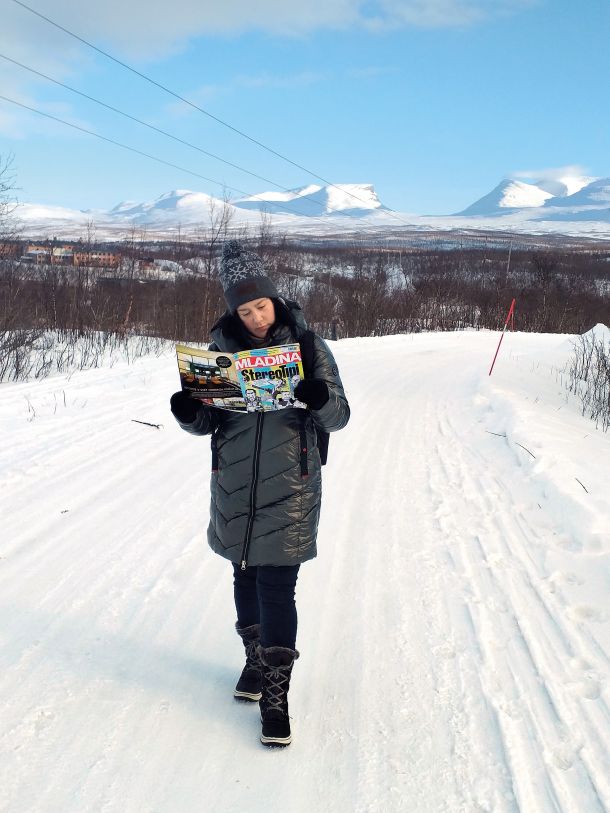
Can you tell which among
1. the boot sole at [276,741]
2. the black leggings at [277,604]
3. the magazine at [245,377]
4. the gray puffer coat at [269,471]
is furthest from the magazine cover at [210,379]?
the boot sole at [276,741]

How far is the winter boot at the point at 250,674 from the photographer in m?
2.61

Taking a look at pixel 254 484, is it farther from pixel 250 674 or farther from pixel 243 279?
pixel 250 674

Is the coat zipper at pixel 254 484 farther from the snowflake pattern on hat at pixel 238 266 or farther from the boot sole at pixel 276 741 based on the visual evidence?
the boot sole at pixel 276 741

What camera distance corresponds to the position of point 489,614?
3324 millimetres

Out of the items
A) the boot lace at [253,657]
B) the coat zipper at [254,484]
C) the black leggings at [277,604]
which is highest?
the coat zipper at [254,484]

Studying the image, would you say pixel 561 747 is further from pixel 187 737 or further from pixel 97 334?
Result: pixel 97 334

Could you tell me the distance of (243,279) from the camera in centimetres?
230

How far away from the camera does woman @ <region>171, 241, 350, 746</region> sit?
229 cm

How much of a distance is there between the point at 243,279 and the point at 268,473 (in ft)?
2.54

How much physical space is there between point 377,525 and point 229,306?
2.84 meters

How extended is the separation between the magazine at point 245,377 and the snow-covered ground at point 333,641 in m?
1.39

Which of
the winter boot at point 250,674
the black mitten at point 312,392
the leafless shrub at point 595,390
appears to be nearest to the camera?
the black mitten at point 312,392

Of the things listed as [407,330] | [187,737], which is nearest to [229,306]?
[187,737]

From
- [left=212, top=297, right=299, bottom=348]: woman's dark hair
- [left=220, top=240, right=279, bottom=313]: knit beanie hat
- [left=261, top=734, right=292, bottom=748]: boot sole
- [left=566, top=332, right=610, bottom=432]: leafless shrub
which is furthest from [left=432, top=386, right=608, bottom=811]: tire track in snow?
[left=566, top=332, right=610, bottom=432]: leafless shrub
